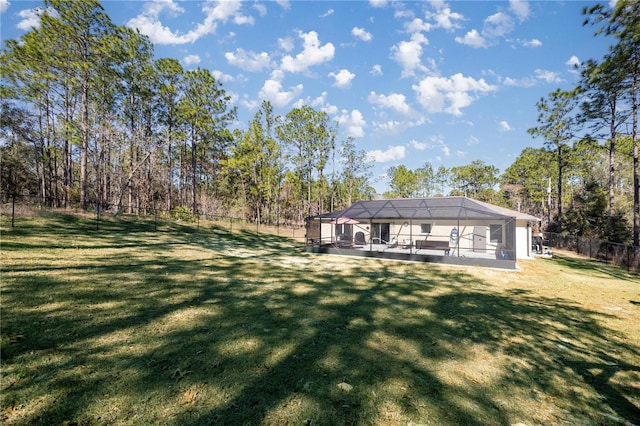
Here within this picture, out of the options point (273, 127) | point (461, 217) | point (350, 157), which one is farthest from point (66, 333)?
point (350, 157)

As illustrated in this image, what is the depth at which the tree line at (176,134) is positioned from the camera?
15617mm

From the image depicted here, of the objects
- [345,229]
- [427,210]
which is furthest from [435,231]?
[345,229]

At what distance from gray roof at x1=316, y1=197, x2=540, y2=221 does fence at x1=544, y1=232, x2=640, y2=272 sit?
3.86 meters

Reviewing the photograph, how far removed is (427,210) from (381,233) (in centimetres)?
422

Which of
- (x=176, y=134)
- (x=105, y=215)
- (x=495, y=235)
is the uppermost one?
(x=176, y=134)

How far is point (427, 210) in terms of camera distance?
15945mm

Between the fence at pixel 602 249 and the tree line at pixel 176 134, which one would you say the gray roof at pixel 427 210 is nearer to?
the fence at pixel 602 249

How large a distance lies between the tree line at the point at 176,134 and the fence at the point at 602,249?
4.91 feet

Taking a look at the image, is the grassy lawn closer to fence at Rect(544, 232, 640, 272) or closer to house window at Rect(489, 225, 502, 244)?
fence at Rect(544, 232, 640, 272)

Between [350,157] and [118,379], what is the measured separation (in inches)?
1410

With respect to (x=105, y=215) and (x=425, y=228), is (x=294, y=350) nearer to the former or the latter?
(x=425, y=228)

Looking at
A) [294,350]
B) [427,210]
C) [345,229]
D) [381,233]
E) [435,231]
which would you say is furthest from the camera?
[345,229]

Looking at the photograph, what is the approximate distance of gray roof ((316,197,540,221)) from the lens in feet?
44.4

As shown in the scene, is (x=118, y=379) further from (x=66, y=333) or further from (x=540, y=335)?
(x=540, y=335)
